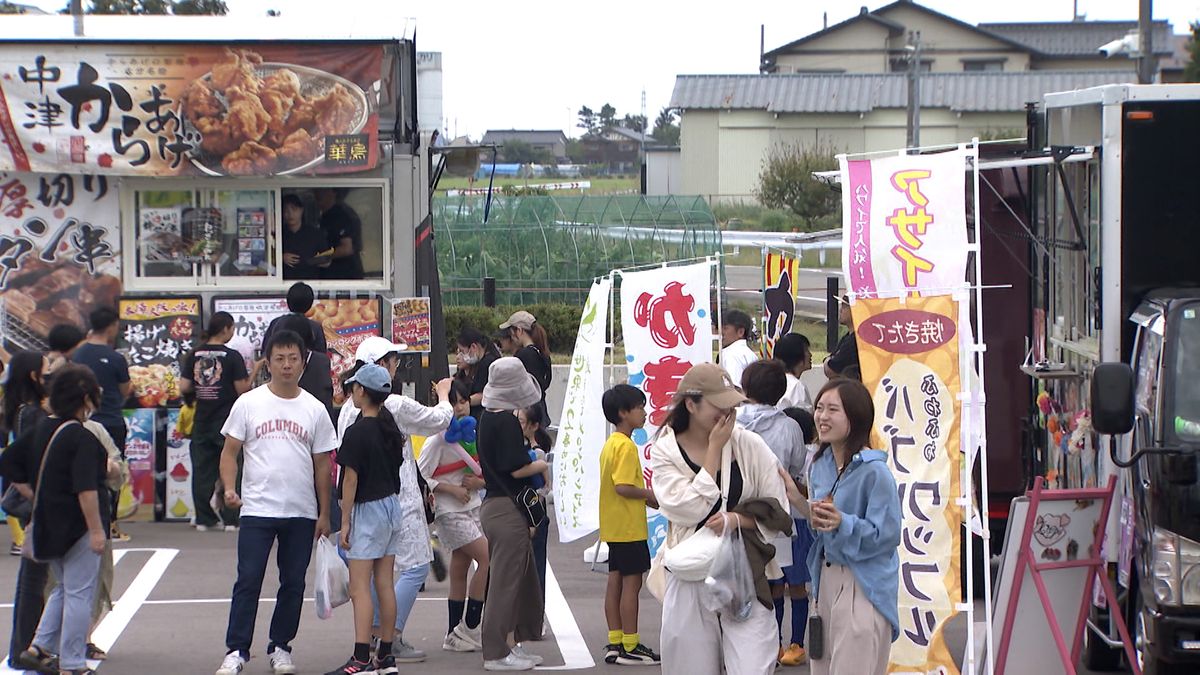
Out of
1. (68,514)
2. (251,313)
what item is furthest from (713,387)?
(251,313)

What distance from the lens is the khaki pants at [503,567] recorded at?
310 inches

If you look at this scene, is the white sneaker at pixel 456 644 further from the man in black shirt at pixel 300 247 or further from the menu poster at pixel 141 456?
the man in black shirt at pixel 300 247

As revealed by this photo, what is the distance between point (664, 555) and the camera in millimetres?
5727

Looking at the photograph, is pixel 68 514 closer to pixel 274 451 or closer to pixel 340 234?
pixel 274 451

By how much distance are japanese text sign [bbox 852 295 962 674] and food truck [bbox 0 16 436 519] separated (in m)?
6.68

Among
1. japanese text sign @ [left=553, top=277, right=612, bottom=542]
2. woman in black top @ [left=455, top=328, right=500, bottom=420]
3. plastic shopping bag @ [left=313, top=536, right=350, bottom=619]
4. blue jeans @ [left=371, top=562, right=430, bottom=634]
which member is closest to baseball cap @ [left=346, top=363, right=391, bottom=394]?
plastic shopping bag @ [left=313, top=536, right=350, bottom=619]

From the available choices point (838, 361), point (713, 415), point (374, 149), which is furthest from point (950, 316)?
point (374, 149)

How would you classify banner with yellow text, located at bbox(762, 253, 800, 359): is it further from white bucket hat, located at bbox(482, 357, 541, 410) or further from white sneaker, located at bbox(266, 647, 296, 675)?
white sneaker, located at bbox(266, 647, 296, 675)

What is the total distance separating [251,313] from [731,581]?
8304 mm

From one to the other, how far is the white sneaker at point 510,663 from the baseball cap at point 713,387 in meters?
3.03

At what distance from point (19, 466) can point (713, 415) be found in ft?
13.3

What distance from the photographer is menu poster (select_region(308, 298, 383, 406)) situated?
42.0 ft

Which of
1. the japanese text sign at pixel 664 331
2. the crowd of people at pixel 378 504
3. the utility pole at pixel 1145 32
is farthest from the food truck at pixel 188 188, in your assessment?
the utility pole at pixel 1145 32

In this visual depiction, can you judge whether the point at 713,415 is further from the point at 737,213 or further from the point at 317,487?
the point at 737,213
